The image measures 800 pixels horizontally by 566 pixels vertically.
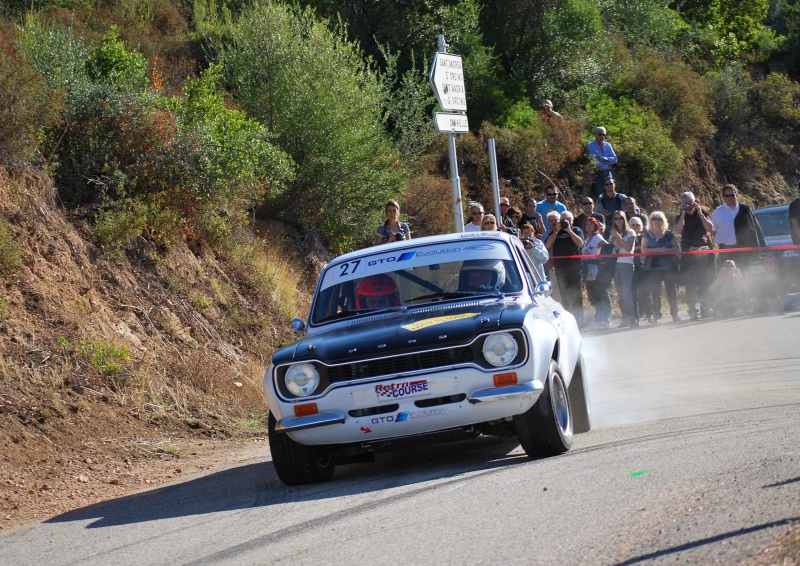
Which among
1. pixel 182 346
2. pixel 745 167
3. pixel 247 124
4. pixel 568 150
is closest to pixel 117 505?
pixel 182 346

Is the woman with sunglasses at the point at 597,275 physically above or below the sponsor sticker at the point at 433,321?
below

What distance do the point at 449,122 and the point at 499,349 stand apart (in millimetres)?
6595

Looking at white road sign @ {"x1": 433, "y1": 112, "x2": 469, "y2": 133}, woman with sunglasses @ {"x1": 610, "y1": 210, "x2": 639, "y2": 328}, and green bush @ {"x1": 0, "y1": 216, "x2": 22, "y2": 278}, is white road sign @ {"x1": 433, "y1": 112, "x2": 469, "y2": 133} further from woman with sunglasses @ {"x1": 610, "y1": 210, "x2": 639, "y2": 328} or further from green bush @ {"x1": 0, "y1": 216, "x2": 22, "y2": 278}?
woman with sunglasses @ {"x1": 610, "y1": 210, "x2": 639, "y2": 328}

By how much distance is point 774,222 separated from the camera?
74.8 feet

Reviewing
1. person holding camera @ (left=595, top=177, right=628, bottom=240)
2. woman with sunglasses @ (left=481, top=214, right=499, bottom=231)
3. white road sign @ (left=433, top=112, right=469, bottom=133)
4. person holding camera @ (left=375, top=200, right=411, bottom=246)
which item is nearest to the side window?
white road sign @ (left=433, top=112, right=469, bottom=133)

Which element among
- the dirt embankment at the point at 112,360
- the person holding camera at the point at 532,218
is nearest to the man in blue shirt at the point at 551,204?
the person holding camera at the point at 532,218

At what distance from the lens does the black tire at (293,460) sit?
301 inches

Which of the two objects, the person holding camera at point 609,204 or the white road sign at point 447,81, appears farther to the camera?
the person holding camera at point 609,204

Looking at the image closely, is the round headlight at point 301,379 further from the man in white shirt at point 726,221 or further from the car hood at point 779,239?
the car hood at point 779,239

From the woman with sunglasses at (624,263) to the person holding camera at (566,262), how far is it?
3.56 ft

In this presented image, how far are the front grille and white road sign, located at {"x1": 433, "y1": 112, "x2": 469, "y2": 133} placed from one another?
20.3 ft

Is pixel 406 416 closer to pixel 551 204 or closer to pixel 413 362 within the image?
pixel 413 362

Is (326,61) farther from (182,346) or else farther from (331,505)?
(331,505)

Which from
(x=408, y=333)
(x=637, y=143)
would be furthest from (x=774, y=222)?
(x=408, y=333)
